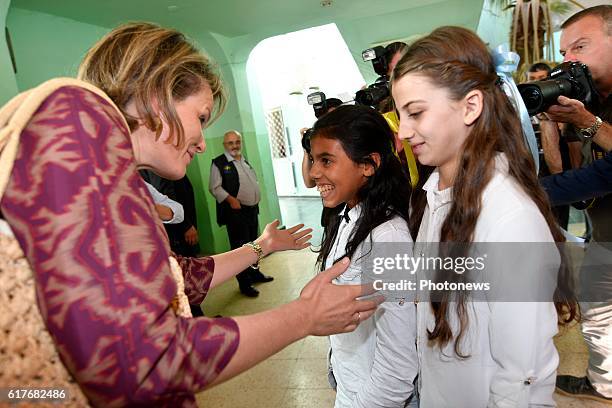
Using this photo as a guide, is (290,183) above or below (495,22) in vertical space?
below

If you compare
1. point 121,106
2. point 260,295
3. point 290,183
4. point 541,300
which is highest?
point 121,106

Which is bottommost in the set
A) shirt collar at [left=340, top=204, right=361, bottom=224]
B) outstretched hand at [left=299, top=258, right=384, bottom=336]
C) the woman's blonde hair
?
shirt collar at [left=340, top=204, right=361, bottom=224]

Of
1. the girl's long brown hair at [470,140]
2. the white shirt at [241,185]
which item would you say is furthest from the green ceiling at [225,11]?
the girl's long brown hair at [470,140]

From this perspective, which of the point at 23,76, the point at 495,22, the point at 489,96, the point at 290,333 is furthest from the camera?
the point at 495,22

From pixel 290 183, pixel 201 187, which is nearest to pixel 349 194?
pixel 201 187

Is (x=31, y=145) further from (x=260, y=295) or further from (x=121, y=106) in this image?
(x=260, y=295)

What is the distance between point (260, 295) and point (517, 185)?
3.23 metres

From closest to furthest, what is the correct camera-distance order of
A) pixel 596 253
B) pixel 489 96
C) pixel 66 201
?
pixel 66 201
pixel 489 96
pixel 596 253

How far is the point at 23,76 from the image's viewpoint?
3221 mm

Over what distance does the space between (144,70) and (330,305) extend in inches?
22.3

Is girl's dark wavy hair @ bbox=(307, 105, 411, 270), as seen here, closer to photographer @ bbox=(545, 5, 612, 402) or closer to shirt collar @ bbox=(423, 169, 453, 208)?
shirt collar @ bbox=(423, 169, 453, 208)

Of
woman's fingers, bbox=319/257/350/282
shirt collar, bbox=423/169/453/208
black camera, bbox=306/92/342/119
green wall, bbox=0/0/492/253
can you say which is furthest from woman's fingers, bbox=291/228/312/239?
green wall, bbox=0/0/492/253

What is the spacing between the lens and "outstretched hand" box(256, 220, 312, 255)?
1361 millimetres

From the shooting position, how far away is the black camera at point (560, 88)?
1.31 m
